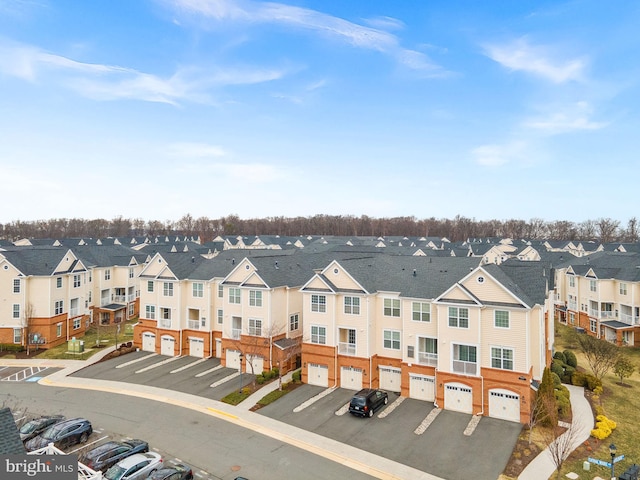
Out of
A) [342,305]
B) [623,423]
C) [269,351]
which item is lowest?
[623,423]

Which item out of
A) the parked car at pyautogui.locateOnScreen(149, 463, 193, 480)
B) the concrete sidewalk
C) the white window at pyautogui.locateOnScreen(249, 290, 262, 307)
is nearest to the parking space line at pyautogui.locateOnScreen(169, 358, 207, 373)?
the white window at pyautogui.locateOnScreen(249, 290, 262, 307)

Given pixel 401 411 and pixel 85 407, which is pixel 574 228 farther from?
pixel 85 407

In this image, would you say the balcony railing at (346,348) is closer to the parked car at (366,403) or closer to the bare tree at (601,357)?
the parked car at (366,403)

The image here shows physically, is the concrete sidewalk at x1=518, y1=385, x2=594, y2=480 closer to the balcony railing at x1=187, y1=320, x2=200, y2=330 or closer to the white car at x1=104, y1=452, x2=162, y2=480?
the white car at x1=104, y1=452, x2=162, y2=480

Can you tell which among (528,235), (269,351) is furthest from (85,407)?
(528,235)

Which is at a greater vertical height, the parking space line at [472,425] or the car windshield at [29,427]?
the car windshield at [29,427]

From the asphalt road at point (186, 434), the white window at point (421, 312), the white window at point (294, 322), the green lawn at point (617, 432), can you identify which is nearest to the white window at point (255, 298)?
the white window at point (294, 322)
